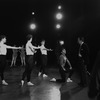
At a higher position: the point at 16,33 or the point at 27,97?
the point at 16,33

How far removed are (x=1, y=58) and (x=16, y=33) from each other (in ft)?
53.1

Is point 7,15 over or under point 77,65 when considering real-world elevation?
over

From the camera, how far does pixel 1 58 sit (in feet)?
27.8

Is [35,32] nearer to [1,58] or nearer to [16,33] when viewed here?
[16,33]

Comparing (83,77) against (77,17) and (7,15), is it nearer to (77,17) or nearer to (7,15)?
(77,17)

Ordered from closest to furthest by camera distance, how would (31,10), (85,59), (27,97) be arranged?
(27,97) < (85,59) < (31,10)

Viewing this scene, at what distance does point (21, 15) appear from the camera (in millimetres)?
24391

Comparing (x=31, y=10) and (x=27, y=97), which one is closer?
(x=27, y=97)

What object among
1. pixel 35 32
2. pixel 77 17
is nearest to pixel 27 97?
pixel 77 17

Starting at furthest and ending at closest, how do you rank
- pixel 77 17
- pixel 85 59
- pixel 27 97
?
pixel 77 17
pixel 85 59
pixel 27 97

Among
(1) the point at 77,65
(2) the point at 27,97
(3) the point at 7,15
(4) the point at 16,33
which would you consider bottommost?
(2) the point at 27,97

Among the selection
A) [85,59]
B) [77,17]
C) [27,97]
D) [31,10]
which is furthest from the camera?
[31,10]

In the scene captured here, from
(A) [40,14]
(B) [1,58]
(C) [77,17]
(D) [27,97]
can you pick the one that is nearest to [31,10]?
(A) [40,14]

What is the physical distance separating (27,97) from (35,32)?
17.6 metres
